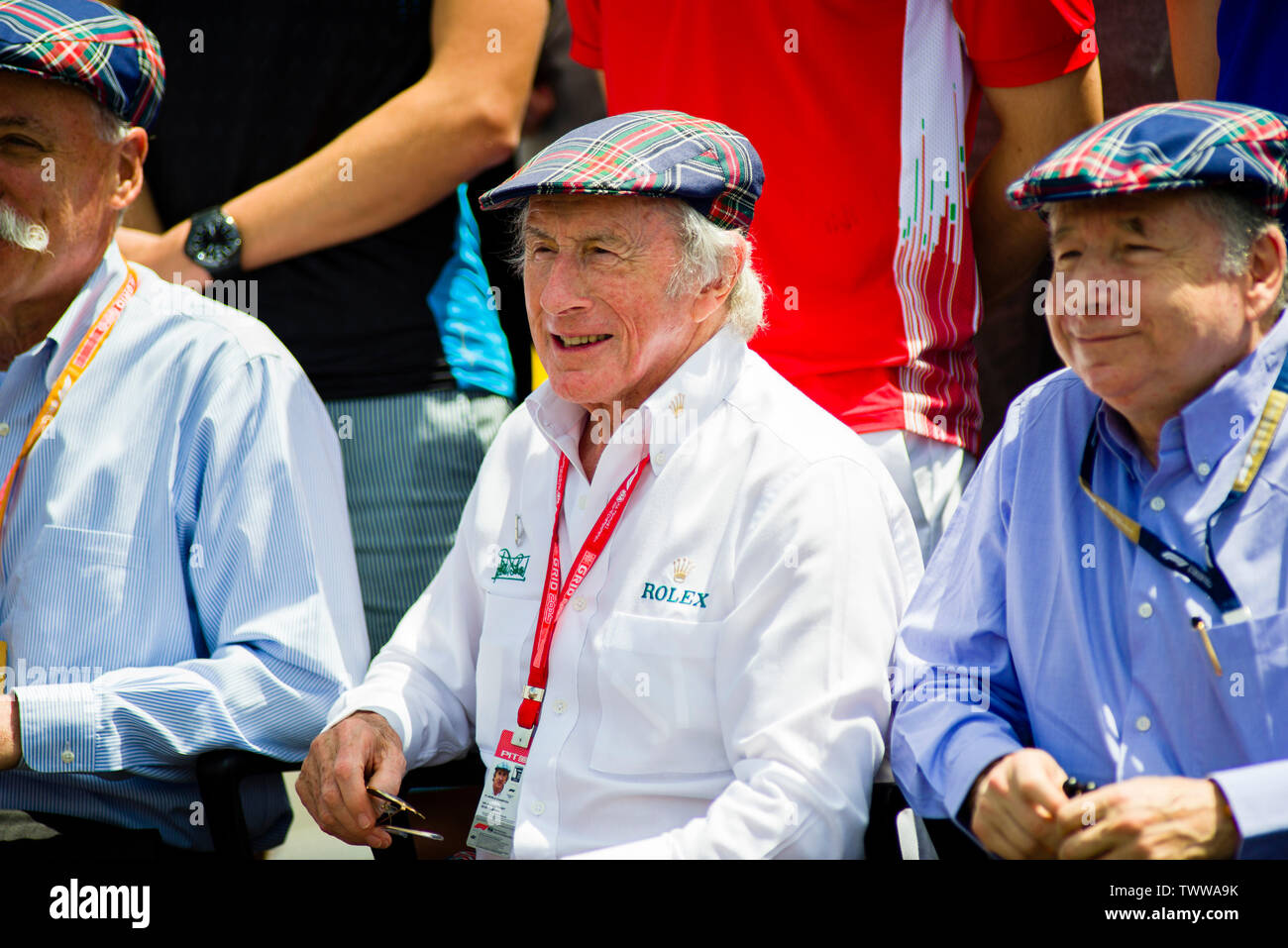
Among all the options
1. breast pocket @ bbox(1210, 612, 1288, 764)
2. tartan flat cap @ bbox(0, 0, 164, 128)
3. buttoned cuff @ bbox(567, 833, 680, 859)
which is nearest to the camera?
breast pocket @ bbox(1210, 612, 1288, 764)

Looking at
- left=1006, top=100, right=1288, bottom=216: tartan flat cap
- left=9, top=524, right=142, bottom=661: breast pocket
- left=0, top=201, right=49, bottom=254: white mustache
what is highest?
left=0, top=201, right=49, bottom=254: white mustache

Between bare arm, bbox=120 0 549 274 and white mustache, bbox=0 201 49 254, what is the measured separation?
0.46m

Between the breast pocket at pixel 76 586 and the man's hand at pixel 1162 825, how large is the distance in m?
2.01

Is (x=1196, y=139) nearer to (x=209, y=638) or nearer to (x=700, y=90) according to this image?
(x=700, y=90)

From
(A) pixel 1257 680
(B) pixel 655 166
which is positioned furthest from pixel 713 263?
(A) pixel 1257 680

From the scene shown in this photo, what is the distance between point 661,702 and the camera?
262 cm

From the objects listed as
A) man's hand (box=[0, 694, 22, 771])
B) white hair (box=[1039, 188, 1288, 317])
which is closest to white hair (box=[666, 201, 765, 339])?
white hair (box=[1039, 188, 1288, 317])

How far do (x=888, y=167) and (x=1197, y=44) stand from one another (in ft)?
3.10

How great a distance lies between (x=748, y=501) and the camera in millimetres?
2684

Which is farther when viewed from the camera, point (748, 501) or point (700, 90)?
point (700, 90)

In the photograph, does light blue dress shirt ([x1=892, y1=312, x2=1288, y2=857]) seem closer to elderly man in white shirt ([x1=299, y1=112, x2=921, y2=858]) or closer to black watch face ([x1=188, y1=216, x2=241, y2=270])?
elderly man in white shirt ([x1=299, y1=112, x2=921, y2=858])

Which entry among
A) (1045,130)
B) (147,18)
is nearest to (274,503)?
(147,18)

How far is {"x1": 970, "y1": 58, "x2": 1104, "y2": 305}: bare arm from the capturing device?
3.22 m

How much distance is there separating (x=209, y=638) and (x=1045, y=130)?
2.19m
